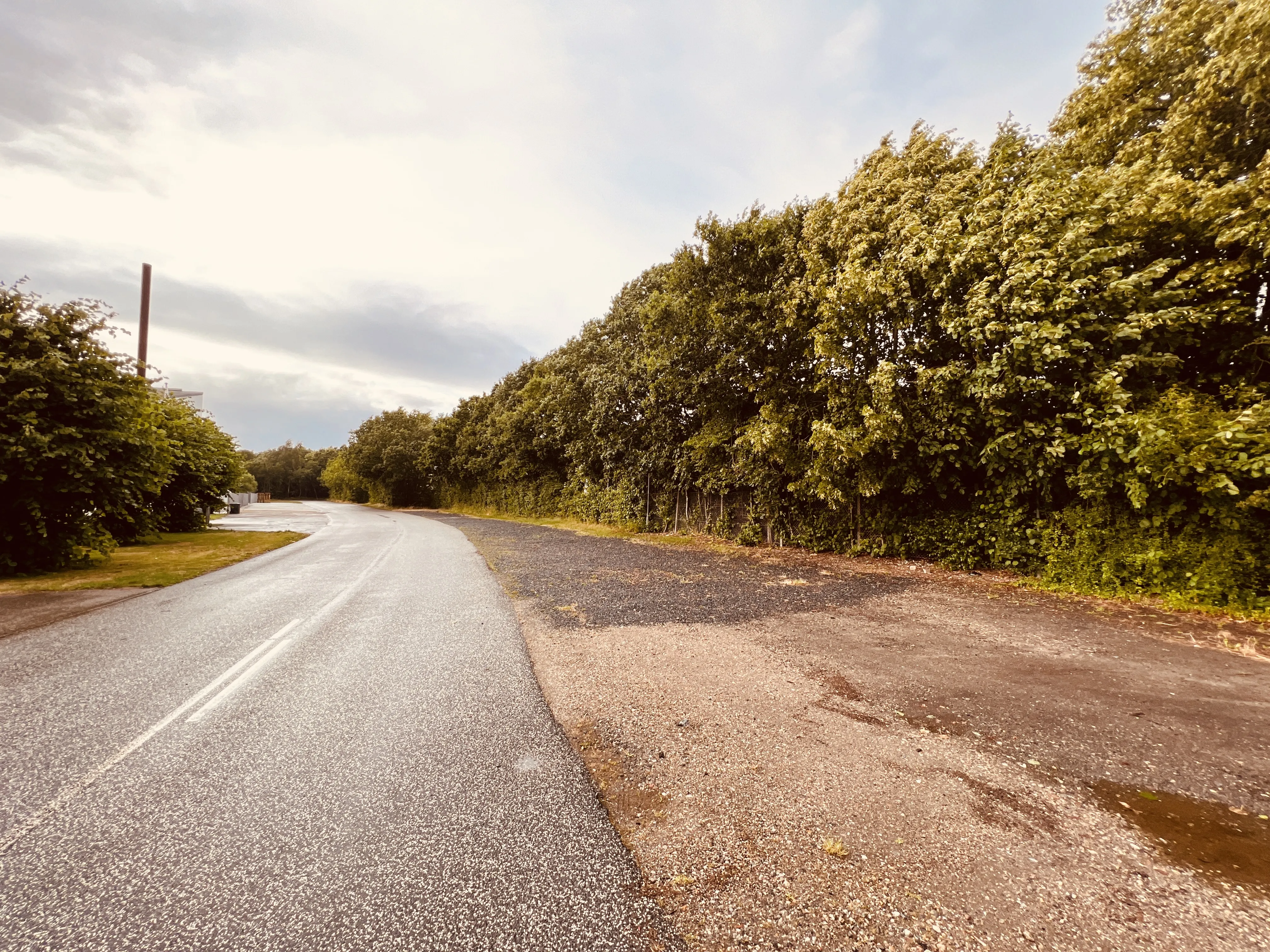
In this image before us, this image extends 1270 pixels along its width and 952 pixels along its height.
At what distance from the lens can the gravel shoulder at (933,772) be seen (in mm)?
2283

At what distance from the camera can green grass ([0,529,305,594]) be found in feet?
31.1

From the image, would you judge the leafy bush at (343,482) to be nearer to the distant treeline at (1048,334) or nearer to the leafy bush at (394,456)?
the leafy bush at (394,456)

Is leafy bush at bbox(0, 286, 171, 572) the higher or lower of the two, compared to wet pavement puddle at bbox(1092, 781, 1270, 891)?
higher

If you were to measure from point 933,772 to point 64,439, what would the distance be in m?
14.7

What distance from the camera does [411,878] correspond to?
8.09ft

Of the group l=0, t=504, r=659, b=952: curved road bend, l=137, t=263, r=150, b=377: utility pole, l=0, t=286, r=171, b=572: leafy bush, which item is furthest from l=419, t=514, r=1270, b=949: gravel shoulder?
l=137, t=263, r=150, b=377: utility pole

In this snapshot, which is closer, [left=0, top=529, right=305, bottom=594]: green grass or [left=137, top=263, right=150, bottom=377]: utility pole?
[left=0, top=529, right=305, bottom=594]: green grass

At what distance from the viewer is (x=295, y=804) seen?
9.93ft

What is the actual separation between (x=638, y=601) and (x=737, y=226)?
36.2 feet

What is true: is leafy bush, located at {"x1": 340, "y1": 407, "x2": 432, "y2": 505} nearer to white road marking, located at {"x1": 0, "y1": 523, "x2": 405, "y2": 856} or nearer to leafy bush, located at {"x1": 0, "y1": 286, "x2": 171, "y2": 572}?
leafy bush, located at {"x1": 0, "y1": 286, "x2": 171, "y2": 572}

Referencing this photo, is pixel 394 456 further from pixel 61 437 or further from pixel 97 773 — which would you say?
pixel 97 773

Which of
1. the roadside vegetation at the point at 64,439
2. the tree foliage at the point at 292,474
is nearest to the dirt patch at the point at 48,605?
the roadside vegetation at the point at 64,439

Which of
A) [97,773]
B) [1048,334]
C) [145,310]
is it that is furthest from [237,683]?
[145,310]

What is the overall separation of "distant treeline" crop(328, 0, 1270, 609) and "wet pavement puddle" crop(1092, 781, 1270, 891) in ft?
18.3
